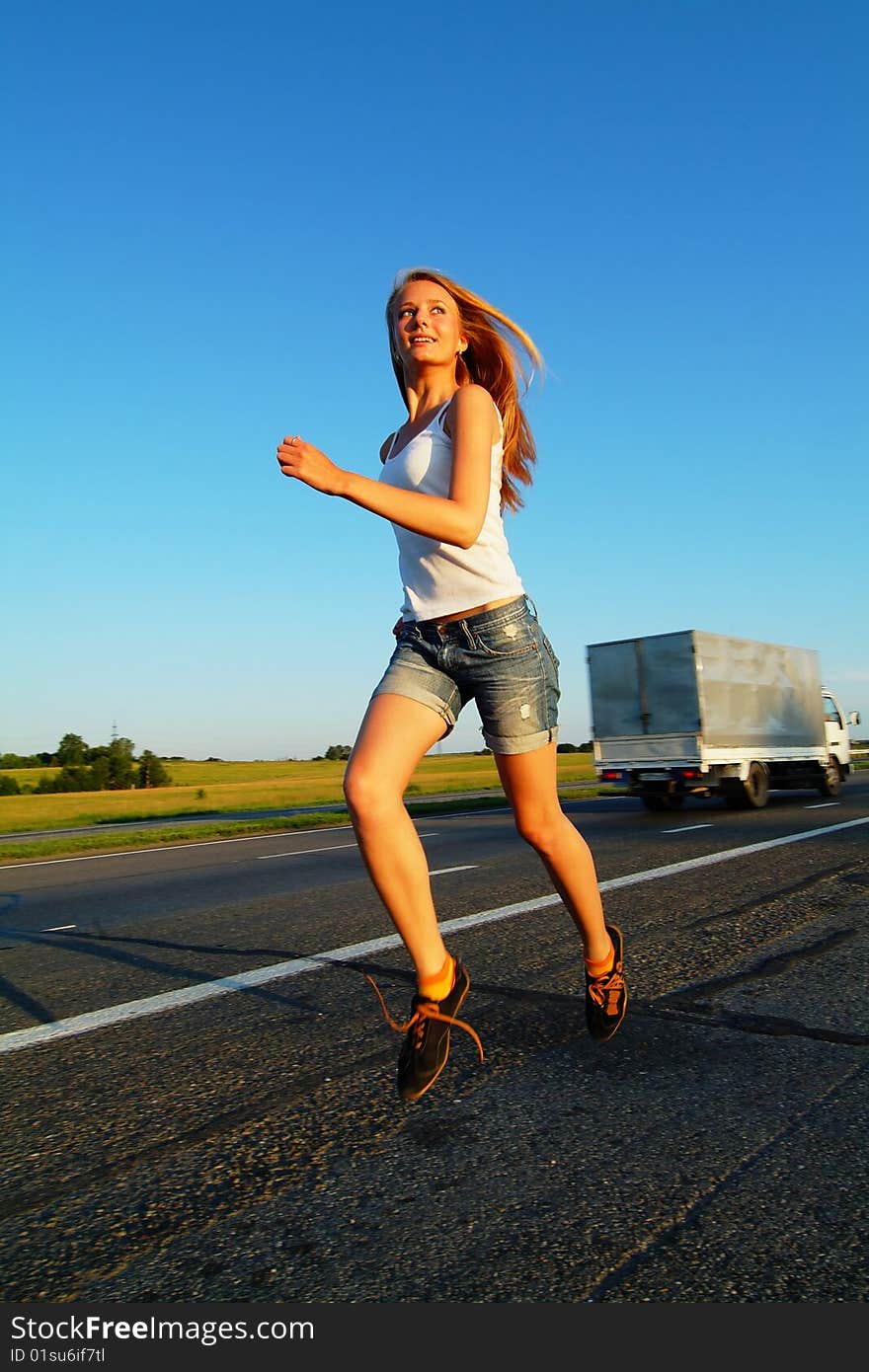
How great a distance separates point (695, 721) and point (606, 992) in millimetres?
14391

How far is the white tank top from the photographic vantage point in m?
2.82

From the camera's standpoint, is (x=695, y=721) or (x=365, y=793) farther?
(x=695, y=721)

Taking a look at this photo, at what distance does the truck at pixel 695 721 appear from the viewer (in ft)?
55.6

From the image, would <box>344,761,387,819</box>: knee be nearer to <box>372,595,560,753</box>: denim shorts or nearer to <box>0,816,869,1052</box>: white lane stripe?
<box>372,595,560,753</box>: denim shorts

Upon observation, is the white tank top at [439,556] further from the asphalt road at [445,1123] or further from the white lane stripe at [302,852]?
the white lane stripe at [302,852]

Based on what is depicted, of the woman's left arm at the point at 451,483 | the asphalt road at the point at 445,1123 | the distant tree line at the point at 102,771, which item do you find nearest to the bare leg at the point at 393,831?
the asphalt road at the point at 445,1123

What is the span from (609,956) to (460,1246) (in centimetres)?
131

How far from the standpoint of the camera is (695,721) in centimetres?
1692

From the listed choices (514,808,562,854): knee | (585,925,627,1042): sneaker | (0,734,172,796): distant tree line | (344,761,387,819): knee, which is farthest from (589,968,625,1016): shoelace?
(0,734,172,796): distant tree line

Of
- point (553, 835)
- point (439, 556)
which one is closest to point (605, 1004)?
point (553, 835)

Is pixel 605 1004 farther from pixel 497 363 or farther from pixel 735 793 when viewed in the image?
pixel 735 793

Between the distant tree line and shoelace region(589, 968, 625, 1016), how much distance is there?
228ft

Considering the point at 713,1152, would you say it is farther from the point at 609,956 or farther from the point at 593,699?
the point at 593,699

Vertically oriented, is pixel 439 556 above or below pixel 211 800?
above
